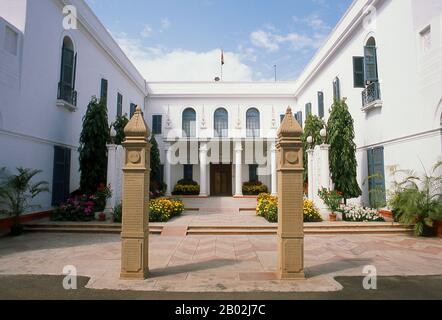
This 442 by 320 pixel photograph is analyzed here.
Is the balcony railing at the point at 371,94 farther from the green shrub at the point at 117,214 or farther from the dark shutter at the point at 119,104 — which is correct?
the dark shutter at the point at 119,104

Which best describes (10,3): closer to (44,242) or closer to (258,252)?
(44,242)

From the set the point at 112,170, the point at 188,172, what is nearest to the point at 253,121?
the point at 188,172

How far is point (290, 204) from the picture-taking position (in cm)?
493

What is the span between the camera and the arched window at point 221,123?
21.1m

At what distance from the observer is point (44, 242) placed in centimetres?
770

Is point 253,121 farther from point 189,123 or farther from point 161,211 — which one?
point 161,211

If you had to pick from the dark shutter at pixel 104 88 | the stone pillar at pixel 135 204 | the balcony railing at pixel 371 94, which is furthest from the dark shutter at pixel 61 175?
the balcony railing at pixel 371 94

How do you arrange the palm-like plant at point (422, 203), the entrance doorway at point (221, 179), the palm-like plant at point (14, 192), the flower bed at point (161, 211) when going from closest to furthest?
1. the palm-like plant at point (422, 203)
2. the palm-like plant at point (14, 192)
3. the flower bed at point (161, 211)
4. the entrance doorway at point (221, 179)

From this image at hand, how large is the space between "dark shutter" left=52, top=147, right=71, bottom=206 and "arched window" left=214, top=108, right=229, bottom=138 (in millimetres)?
10938

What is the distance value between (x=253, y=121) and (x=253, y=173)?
12.1 feet

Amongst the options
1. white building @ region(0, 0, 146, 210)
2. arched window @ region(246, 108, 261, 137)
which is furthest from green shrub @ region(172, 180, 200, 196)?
white building @ region(0, 0, 146, 210)

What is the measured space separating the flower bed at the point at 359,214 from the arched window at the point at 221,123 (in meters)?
11.8
